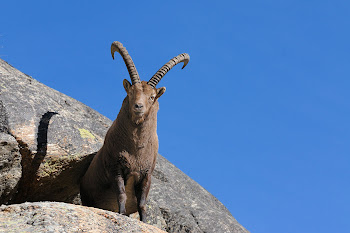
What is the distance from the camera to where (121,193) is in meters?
10.1

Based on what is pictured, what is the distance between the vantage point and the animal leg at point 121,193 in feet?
32.6

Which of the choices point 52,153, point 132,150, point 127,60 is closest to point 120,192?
point 132,150

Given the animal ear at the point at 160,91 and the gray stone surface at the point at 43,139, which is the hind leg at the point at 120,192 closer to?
the gray stone surface at the point at 43,139

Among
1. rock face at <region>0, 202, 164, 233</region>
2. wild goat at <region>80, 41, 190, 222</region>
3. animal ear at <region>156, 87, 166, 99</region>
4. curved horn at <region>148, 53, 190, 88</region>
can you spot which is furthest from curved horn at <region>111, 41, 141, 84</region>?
rock face at <region>0, 202, 164, 233</region>

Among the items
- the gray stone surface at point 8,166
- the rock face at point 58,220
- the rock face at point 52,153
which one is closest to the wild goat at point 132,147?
the rock face at point 52,153

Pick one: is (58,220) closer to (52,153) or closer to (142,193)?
(142,193)

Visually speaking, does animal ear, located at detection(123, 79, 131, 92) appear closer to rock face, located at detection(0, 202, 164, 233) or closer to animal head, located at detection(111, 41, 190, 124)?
animal head, located at detection(111, 41, 190, 124)

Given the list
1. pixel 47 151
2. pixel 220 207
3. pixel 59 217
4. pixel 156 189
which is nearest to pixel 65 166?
pixel 47 151

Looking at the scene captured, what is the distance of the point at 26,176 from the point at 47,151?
0.69m

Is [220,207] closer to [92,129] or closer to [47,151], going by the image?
[92,129]

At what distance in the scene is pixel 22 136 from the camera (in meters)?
10.7

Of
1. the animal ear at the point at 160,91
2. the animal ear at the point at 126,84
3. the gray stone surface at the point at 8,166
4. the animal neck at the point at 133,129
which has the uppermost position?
the animal ear at the point at 160,91

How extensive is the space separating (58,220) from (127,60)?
4545mm

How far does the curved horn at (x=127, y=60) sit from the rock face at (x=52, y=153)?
6.87 ft
